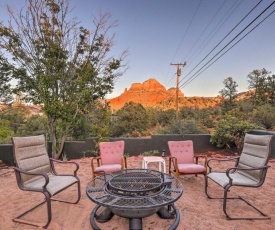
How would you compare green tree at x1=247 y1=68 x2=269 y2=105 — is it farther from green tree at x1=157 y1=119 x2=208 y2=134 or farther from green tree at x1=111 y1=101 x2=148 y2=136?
green tree at x1=157 y1=119 x2=208 y2=134

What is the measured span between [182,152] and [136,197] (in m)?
2.49

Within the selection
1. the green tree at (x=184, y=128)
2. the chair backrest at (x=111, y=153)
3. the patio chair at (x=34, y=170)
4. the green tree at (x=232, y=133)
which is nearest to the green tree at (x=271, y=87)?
the green tree at (x=184, y=128)

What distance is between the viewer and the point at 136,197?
204 centimetres

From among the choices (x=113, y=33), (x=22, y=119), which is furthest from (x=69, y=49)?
(x=22, y=119)

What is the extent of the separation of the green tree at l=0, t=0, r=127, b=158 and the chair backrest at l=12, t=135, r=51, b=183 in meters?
3.64

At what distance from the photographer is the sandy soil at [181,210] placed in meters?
2.44

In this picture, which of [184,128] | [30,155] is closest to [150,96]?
[184,128]

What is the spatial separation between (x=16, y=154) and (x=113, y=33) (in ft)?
20.5

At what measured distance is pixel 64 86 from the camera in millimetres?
7258

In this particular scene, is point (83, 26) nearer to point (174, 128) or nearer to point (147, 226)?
point (174, 128)

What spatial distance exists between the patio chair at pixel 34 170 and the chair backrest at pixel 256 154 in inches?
106

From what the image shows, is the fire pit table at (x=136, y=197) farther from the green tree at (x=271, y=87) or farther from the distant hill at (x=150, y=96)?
the distant hill at (x=150, y=96)

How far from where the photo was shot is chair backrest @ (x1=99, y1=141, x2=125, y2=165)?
434 cm

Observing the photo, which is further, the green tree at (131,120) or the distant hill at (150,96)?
the distant hill at (150,96)
